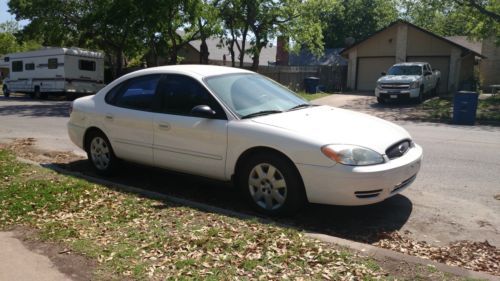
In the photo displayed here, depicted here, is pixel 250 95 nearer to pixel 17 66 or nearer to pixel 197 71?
pixel 197 71

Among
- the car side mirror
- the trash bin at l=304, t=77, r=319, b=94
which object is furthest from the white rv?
the car side mirror

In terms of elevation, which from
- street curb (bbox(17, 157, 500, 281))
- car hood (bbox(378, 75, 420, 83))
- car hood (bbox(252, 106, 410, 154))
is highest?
car hood (bbox(378, 75, 420, 83))

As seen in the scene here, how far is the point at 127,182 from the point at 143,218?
1917mm

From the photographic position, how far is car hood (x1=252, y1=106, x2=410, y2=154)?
195 inches

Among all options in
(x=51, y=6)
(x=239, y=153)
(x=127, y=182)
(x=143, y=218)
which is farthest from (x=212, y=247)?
(x=51, y=6)

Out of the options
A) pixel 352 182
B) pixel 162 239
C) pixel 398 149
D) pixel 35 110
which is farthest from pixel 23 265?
pixel 35 110

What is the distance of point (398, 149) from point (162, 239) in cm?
264

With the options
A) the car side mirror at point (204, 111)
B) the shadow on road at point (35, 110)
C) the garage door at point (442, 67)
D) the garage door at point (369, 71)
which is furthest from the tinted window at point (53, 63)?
the car side mirror at point (204, 111)

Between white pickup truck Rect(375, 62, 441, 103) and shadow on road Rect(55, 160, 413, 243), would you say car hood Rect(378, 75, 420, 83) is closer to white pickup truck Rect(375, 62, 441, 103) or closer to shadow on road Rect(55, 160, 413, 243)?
white pickup truck Rect(375, 62, 441, 103)

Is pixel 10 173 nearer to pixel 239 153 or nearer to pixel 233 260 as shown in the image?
pixel 239 153

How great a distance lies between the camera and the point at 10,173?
268 inches

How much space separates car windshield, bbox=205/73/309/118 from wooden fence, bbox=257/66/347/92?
2595cm

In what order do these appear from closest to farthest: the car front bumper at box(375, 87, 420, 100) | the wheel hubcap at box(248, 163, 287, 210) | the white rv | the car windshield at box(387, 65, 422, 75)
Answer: the wheel hubcap at box(248, 163, 287, 210), the car front bumper at box(375, 87, 420, 100), the car windshield at box(387, 65, 422, 75), the white rv

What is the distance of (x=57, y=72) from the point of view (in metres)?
28.0
